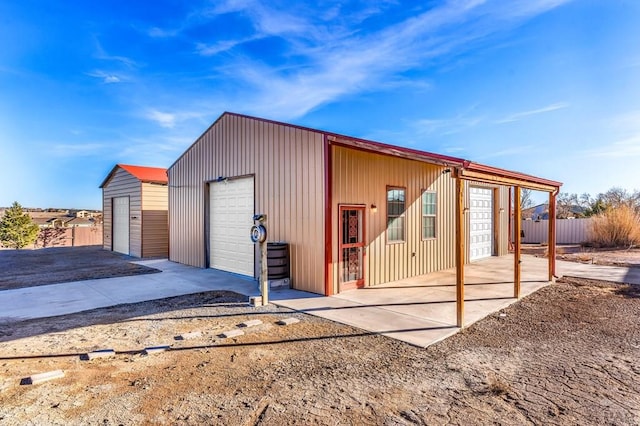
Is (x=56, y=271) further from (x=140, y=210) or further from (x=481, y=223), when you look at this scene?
A: (x=481, y=223)

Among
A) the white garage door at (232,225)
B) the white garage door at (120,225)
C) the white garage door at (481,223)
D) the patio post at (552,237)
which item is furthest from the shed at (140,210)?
the patio post at (552,237)

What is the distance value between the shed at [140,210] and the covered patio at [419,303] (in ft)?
29.3

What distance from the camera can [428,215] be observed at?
9.16 metres

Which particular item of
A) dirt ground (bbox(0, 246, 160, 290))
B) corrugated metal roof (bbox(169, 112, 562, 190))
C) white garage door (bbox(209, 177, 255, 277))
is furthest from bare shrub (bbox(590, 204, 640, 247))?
dirt ground (bbox(0, 246, 160, 290))

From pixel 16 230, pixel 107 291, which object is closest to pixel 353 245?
pixel 107 291

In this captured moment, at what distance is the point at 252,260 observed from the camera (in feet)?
27.8

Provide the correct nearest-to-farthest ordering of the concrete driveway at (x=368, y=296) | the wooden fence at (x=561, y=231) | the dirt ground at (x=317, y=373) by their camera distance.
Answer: the dirt ground at (x=317, y=373) → the concrete driveway at (x=368, y=296) → the wooden fence at (x=561, y=231)

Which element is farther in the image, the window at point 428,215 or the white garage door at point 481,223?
the white garage door at point 481,223

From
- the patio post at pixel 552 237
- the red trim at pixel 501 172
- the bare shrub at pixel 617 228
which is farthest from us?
the bare shrub at pixel 617 228

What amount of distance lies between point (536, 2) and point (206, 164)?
929 cm

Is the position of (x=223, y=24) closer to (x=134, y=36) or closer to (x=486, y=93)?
(x=134, y=36)

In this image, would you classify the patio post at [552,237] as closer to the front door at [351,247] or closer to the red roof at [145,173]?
the front door at [351,247]

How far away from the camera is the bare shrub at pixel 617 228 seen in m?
15.2

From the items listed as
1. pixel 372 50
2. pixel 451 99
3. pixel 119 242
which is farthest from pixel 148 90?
pixel 451 99
